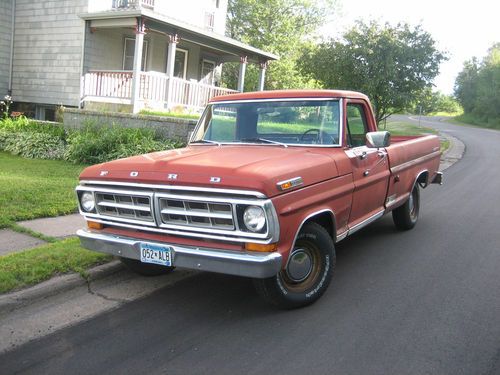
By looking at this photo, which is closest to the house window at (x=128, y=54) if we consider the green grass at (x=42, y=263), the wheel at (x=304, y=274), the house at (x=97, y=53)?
the house at (x=97, y=53)

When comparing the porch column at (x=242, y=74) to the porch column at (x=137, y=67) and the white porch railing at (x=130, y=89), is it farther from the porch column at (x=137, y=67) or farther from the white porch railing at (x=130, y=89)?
the porch column at (x=137, y=67)

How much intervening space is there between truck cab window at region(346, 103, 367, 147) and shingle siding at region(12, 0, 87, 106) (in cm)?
1378

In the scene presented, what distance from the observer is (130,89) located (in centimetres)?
1725

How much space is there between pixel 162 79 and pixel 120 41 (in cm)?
286

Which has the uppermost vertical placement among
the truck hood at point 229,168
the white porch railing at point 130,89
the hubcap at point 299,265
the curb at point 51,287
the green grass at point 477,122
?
the green grass at point 477,122

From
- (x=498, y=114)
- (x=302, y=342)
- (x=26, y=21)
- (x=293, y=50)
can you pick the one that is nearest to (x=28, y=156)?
(x=26, y=21)

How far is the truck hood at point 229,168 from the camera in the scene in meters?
3.88

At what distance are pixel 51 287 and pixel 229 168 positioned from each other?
2076 mm

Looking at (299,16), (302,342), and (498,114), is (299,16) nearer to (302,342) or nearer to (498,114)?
(498,114)

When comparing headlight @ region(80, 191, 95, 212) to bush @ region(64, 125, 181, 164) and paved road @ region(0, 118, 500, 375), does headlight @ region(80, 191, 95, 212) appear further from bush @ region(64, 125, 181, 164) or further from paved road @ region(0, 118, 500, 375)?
bush @ region(64, 125, 181, 164)

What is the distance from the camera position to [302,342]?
12.4 ft

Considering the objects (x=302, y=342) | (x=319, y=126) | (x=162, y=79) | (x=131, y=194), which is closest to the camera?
(x=302, y=342)

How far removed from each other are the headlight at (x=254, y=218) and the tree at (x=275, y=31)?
29.1 m

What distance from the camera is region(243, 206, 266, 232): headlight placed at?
3.81 m
